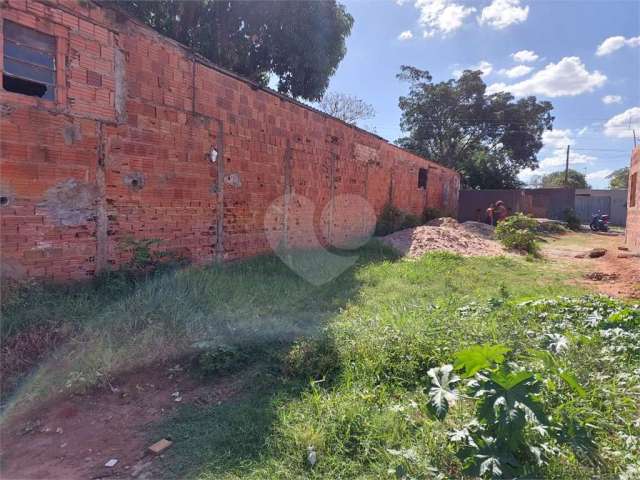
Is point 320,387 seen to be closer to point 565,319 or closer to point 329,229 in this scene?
point 565,319

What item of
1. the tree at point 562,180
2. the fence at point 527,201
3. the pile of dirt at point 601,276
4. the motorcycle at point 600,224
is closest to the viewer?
the pile of dirt at point 601,276

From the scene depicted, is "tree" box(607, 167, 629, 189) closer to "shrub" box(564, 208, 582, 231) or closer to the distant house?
the distant house

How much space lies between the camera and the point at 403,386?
291cm

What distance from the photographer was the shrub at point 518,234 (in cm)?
1012

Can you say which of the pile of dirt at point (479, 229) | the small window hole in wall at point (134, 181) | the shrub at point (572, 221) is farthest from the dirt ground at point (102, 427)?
the shrub at point (572, 221)

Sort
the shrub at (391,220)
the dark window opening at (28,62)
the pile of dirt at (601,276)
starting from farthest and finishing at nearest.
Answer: the shrub at (391,220)
the pile of dirt at (601,276)
the dark window opening at (28,62)

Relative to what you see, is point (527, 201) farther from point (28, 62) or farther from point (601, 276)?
point (28, 62)

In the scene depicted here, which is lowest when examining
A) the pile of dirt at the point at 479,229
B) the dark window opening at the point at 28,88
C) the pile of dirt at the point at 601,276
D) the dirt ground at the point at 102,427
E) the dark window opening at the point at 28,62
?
the dirt ground at the point at 102,427

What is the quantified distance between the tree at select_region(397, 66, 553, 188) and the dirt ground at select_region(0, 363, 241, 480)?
2590 cm

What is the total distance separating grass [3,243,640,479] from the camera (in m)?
2.13

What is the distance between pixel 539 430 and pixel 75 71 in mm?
5436

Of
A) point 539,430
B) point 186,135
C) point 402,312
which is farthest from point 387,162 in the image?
point 539,430

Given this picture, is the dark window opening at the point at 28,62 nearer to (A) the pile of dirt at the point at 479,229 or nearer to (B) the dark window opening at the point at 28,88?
(B) the dark window opening at the point at 28,88

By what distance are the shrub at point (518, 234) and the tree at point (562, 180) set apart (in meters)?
25.3
